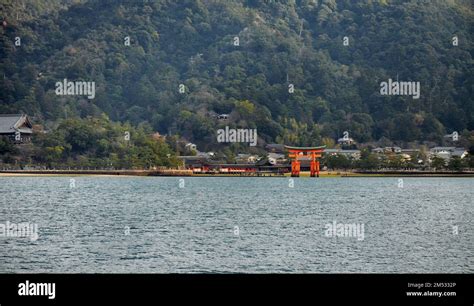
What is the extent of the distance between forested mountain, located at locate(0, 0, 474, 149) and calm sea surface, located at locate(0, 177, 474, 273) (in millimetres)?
48087

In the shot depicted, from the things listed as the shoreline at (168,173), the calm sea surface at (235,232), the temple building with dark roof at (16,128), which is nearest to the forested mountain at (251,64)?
the temple building with dark roof at (16,128)

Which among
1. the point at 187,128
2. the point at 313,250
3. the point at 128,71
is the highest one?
the point at 128,71

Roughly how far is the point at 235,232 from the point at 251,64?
91170mm

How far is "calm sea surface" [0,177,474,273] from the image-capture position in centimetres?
2302

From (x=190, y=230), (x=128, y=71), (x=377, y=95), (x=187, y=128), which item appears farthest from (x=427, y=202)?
(x=128, y=71)

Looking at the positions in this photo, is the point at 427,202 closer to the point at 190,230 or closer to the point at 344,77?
the point at 190,230

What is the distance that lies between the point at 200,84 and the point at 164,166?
120 feet

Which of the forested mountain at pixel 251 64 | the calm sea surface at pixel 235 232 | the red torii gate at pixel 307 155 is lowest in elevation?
the calm sea surface at pixel 235 232

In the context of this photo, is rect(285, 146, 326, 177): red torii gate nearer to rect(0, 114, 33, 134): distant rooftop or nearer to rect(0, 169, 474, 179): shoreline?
rect(0, 169, 474, 179): shoreline

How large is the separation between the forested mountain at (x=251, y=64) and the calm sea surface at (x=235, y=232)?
48.1 meters

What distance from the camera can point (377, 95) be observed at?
348 feet

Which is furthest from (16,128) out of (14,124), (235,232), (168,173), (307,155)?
(235,232)

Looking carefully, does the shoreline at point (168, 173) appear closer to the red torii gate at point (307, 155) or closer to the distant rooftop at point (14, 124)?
the red torii gate at point (307, 155)

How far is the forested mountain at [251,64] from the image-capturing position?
101 metres
